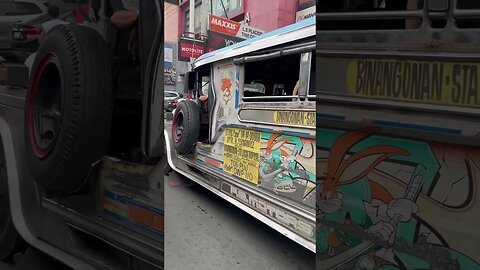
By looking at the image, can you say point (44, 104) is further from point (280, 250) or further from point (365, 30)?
point (280, 250)

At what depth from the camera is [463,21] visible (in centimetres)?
89

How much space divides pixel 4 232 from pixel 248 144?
242 centimetres

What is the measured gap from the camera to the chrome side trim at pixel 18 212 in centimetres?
96

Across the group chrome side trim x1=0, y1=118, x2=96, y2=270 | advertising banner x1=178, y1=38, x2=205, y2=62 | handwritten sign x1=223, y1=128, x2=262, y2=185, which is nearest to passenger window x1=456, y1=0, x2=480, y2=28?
chrome side trim x1=0, y1=118, x2=96, y2=270

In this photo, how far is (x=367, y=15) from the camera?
1.00 m

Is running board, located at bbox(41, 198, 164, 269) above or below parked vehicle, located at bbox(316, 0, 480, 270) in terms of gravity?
below

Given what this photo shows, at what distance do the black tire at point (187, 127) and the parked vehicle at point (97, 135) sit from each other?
3.83 meters

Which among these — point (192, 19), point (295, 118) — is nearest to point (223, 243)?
point (295, 118)

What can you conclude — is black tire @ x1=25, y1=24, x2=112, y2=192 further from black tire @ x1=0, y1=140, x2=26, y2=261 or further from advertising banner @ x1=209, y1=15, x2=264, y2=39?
advertising banner @ x1=209, y1=15, x2=264, y2=39

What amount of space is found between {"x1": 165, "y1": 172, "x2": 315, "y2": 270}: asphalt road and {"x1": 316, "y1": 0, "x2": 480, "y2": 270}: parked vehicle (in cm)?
165

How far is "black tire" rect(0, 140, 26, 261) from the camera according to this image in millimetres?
985

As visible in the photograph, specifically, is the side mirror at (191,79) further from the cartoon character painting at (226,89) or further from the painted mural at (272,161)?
the painted mural at (272,161)

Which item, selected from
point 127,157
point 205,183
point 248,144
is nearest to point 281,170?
point 248,144

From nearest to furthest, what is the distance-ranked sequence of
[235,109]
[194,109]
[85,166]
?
[85,166]
[235,109]
[194,109]
